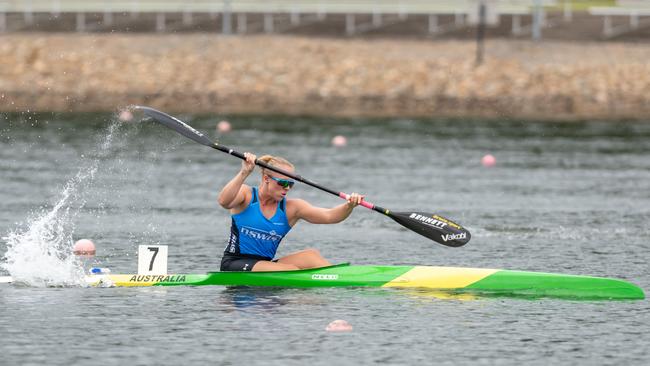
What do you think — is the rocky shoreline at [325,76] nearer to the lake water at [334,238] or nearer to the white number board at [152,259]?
the lake water at [334,238]

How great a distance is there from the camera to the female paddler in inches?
749

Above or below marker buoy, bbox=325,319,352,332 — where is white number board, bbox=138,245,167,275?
above

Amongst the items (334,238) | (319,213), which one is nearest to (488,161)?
(334,238)

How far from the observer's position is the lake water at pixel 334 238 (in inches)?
641

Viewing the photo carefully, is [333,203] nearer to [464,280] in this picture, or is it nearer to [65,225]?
[65,225]

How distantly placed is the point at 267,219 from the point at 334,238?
7138 mm

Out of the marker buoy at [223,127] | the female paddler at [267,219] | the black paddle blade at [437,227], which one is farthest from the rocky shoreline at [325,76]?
the female paddler at [267,219]

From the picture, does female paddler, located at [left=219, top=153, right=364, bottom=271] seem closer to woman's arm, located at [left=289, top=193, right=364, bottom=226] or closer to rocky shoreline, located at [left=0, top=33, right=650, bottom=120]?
woman's arm, located at [left=289, top=193, right=364, bottom=226]

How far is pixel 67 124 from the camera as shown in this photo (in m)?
52.3

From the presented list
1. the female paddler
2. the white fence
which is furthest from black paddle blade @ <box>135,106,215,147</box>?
the white fence

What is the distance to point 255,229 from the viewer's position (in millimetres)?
19344

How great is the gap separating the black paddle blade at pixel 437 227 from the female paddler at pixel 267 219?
1419 mm

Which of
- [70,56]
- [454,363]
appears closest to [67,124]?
[70,56]

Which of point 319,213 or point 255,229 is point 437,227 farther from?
point 255,229
